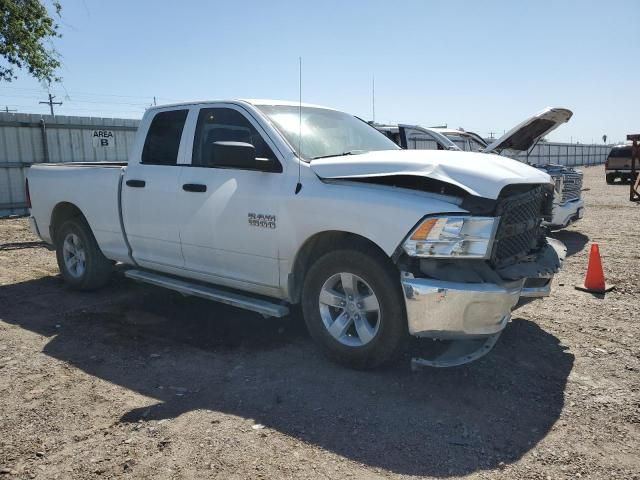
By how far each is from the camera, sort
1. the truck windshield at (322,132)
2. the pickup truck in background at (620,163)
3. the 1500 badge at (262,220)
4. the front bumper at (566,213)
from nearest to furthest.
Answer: the 1500 badge at (262,220), the truck windshield at (322,132), the front bumper at (566,213), the pickup truck in background at (620,163)

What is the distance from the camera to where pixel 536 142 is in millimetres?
8992

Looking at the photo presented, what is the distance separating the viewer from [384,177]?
3.74 m

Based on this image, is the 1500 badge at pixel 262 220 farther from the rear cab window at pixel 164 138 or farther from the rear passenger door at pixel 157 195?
the rear cab window at pixel 164 138

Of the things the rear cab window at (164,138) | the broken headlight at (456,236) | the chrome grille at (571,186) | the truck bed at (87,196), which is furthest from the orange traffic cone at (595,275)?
the truck bed at (87,196)

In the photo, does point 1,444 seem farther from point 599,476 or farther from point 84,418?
point 599,476

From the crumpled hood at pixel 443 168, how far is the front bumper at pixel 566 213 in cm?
546

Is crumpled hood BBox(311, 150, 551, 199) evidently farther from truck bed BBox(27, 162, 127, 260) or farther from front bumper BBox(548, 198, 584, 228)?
front bumper BBox(548, 198, 584, 228)

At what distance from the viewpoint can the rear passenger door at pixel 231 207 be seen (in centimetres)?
424

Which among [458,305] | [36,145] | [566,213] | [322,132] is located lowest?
[566,213]

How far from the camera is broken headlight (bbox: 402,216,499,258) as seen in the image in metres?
3.38

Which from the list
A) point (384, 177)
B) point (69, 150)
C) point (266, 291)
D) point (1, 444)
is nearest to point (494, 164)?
point (384, 177)

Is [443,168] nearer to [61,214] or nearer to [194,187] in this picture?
[194,187]

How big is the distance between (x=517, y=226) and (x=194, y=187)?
2.71m

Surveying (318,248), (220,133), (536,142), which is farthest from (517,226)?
(536,142)
